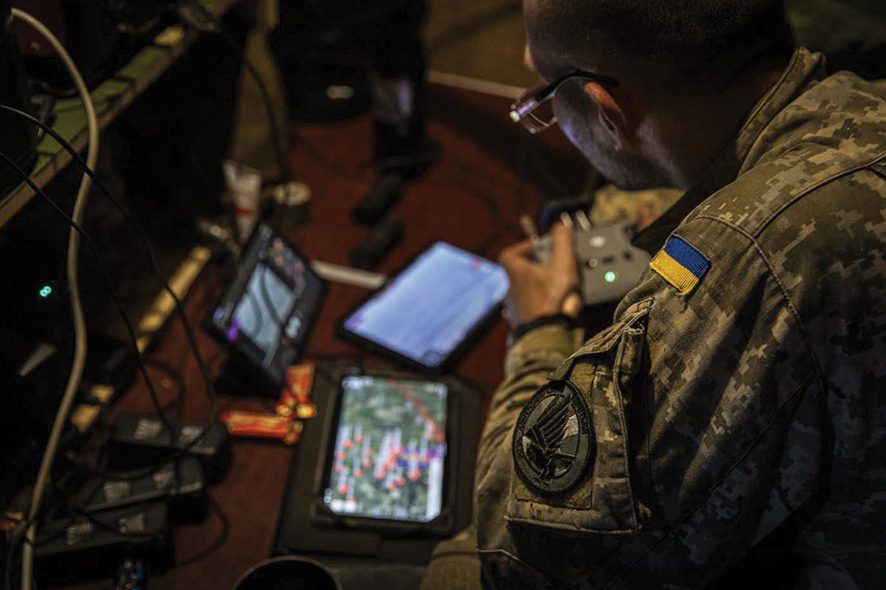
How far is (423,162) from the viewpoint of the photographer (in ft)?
5.20

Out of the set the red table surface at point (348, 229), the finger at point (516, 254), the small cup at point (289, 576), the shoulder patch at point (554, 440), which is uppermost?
the shoulder patch at point (554, 440)

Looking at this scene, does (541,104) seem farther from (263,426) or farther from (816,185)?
(263,426)

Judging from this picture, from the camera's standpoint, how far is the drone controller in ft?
3.64

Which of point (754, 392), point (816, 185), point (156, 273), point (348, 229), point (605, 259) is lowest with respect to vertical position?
point (348, 229)

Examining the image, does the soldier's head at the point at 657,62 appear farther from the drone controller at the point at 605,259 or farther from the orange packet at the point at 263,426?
the orange packet at the point at 263,426

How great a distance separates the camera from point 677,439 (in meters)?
0.66

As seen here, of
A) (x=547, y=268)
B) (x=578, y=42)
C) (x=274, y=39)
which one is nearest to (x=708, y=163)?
(x=578, y=42)

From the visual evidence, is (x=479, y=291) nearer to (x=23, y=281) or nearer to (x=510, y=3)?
(x=23, y=281)

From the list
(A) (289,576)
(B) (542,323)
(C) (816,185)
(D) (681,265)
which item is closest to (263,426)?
(A) (289,576)

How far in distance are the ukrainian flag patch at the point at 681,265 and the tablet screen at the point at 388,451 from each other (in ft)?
1.57

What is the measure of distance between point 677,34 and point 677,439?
0.38m

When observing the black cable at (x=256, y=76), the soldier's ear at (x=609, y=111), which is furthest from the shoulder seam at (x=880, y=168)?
the black cable at (x=256, y=76)

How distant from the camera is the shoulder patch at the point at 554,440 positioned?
0.70m

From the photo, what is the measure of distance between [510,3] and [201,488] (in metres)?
1.61
